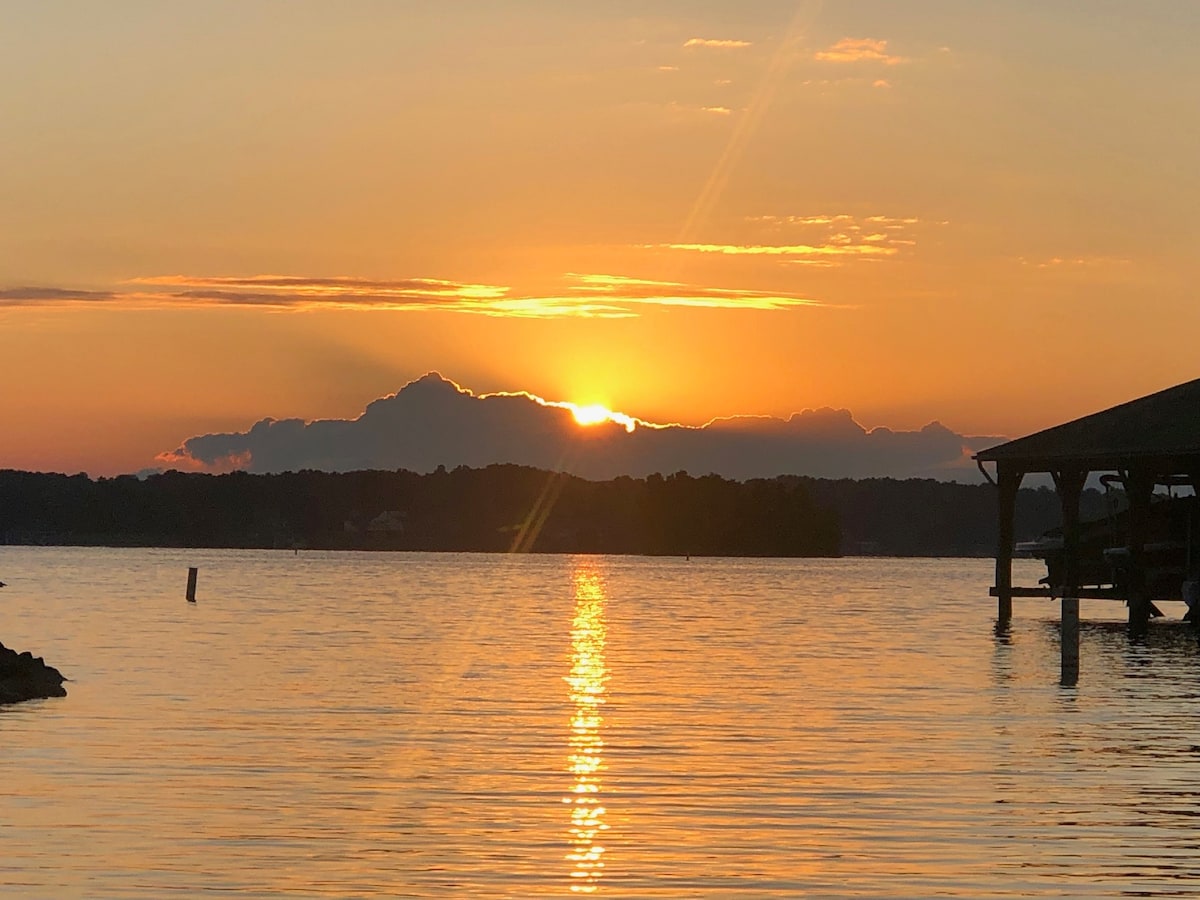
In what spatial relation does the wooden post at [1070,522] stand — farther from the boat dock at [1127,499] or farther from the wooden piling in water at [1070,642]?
the wooden piling in water at [1070,642]

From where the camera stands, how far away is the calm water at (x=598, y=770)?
16141 mm

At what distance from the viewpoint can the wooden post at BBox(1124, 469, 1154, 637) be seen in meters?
52.3

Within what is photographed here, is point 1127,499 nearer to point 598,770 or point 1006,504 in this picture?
point 1006,504

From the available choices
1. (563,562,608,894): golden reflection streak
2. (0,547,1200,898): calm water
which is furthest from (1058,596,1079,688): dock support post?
(563,562,608,894): golden reflection streak

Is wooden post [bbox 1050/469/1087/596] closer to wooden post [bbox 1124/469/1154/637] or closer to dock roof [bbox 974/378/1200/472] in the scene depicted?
dock roof [bbox 974/378/1200/472]

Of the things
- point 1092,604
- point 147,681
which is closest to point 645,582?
point 1092,604

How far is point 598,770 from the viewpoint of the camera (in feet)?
75.8

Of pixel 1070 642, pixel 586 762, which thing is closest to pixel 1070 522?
→ pixel 1070 642

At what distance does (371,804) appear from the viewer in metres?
20.0

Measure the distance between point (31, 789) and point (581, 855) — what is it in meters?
6.83

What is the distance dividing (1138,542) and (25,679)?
32.0 metres

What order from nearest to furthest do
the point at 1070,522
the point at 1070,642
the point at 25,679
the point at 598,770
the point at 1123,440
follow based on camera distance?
the point at 598,770 < the point at 25,679 < the point at 1070,642 < the point at 1123,440 < the point at 1070,522

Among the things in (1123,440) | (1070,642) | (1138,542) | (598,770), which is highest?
(1123,440)

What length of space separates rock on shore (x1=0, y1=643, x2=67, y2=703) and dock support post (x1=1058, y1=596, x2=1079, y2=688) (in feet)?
59.6
